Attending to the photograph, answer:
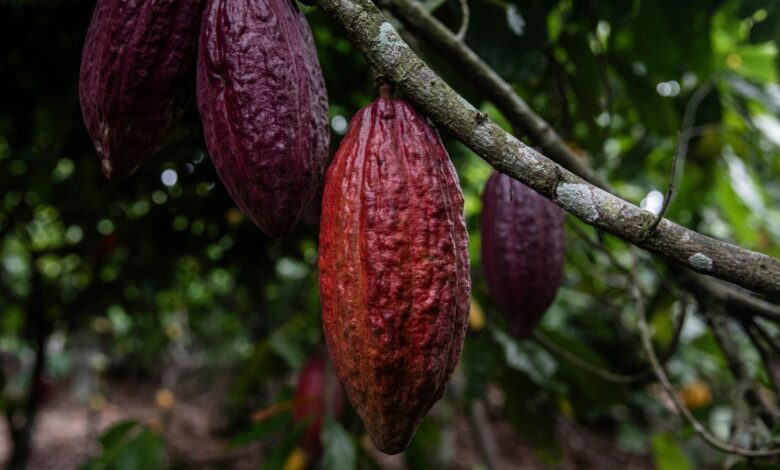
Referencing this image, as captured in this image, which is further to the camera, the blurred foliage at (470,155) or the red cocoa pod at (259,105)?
the blurred foliage at (470,155)

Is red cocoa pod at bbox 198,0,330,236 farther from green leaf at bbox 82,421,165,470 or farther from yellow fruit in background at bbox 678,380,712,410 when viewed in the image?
yellow fruit in background at bbox 678,380,712,410

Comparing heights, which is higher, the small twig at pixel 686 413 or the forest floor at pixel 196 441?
the small twig at pixel 686 413

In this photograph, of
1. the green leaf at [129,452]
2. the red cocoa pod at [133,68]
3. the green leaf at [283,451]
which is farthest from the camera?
the green leaf at [129,452]

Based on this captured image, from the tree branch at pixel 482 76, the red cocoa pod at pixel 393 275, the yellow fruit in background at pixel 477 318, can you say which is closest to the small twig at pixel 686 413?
the tree branch at pixel 482 76

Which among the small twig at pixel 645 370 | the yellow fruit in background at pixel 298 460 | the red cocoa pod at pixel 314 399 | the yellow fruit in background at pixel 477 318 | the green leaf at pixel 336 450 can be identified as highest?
the small twig at pixel 645 370

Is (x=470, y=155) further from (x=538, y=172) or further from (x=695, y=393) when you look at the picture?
(x=695, y=393)

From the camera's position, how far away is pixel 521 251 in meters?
0.93

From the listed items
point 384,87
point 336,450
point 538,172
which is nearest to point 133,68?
point 384,87

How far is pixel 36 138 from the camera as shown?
1992 millimetres

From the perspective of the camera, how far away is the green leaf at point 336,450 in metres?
1.29

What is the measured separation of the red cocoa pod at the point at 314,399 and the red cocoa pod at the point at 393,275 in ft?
3.39

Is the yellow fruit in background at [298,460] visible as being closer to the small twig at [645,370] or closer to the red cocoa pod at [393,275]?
the small twig at [645,370]

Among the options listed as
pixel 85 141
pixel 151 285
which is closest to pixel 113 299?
pixel 151 285

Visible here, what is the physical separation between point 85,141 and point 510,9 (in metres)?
1.27
